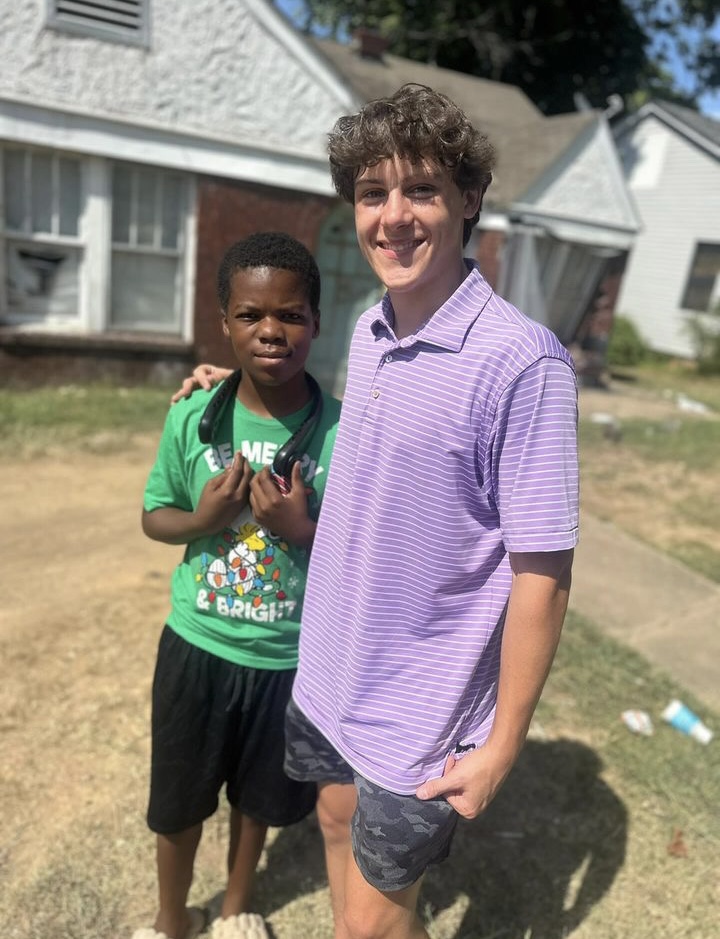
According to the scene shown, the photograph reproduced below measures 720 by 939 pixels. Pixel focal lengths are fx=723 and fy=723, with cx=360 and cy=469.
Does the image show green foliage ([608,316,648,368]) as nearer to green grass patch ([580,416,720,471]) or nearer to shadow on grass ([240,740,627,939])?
green grass patch ([580,416,720,471])

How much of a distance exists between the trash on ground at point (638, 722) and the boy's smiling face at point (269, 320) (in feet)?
7.73

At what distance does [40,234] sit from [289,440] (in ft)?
20.9

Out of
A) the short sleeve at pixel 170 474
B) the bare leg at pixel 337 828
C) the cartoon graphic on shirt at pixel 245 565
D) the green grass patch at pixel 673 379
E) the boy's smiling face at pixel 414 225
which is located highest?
the boy's smiling face at pixel 414 225

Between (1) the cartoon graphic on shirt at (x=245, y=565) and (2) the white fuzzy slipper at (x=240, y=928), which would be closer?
(1) the cartoon graphic on shirt at (x=245, y=565)

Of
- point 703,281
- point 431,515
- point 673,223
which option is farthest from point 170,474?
point 673,223

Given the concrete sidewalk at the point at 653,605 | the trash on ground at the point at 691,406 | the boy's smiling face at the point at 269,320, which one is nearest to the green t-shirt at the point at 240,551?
the boy's smiling face at the point at 269,320

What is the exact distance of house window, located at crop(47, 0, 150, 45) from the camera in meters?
6.46

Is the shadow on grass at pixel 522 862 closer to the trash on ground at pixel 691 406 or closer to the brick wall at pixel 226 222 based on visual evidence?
the brick wall at pixel 226 222

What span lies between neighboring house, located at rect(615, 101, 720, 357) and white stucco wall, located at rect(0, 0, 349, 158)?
10560 millimetres

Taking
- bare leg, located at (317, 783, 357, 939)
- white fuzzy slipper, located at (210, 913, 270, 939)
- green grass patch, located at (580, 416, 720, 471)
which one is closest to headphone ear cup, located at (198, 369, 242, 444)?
bare leg, located at (317, 783, 357, 939)

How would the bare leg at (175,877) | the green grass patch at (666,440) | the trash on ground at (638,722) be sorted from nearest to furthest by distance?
the bare leg at (175,877) < the trash on ground at (638,722) < the green grass patch at (666,440)

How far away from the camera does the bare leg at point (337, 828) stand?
1692 millimetres

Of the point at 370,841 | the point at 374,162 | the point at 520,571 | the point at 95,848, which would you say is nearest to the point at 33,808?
the point at 95,848

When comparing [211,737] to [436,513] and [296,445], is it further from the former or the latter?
[436,513]
